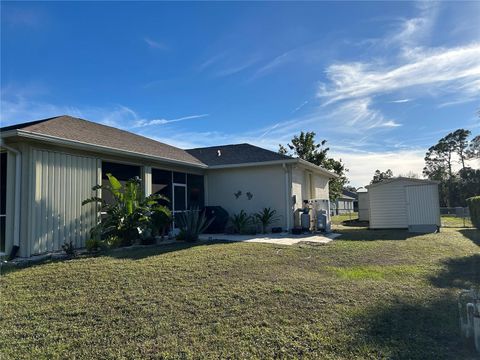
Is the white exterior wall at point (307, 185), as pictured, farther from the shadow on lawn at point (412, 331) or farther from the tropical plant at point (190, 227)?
the shadow on lawn at point (412, 331)

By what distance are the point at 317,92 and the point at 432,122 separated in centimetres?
604

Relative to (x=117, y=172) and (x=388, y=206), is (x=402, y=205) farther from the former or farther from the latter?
(x=117, y=172)

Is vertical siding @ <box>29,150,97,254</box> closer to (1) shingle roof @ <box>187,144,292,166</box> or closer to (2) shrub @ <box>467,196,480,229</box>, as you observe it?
(1) shingle roof @ <box>187,144,292,166</box>

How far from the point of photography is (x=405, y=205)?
16.2 m

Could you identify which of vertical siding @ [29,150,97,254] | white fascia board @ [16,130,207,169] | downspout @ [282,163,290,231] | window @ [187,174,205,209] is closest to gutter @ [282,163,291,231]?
downspout @ [282,163,290,231]

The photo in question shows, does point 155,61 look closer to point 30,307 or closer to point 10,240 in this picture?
point 10,240

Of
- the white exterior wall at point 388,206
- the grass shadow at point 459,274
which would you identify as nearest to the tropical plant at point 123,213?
the grass shadow at point 459,274

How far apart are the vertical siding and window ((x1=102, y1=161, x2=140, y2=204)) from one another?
496mm

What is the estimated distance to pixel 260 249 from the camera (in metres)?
9.22

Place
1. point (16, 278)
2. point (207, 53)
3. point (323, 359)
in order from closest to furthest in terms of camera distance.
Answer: point (323, 359), point (16, 278), point (207, 53)

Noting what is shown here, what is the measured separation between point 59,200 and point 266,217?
27.8 feet

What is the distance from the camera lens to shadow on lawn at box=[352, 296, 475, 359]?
136 inches

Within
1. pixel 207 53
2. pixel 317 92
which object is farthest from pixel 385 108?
pixel 207 53

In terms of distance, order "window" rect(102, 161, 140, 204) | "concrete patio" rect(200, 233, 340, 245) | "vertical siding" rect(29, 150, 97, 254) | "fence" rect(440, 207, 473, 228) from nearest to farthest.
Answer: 1. "vertical siding" rect(29, 150, 97, 254)
2. "window" rect(102, 161, 140, 204)
3. "concrete patio" rect(200, 233, 340, 245)
4. "fence" rect(440, 207, 473, 228)
